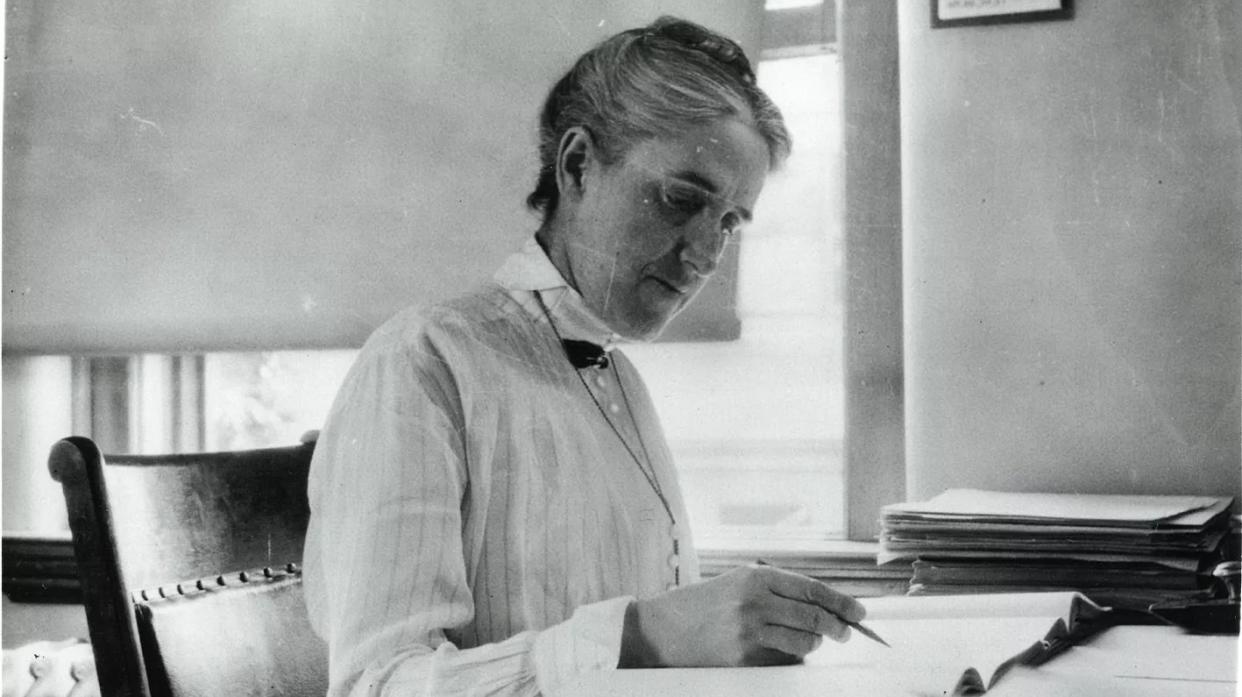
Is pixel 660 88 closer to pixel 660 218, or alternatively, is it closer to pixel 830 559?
pixel 660 218

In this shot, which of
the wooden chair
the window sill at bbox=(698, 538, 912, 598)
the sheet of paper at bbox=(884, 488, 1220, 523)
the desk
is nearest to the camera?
the desk

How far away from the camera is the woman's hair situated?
895 millimetres

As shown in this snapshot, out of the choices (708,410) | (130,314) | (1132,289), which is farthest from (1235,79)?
(130,314)

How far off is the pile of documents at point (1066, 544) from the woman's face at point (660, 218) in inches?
11.5

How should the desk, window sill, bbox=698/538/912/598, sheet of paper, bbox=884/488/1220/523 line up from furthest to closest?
1. window sill, bbox=698/538/912/598
2. sheet of paper, bbox=884/488/1220/523
3. the desk

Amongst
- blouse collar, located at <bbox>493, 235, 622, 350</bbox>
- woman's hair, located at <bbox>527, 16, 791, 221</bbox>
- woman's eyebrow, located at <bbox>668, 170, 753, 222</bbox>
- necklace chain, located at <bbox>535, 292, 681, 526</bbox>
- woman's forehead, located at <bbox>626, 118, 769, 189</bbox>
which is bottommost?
necklace chain, located at <bbox>535, 292, 681, 526</bbox>

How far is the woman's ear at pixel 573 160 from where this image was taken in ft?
3.07

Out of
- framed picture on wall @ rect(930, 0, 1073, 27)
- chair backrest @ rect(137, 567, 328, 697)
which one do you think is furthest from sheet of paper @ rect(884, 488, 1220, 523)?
chair backrest @ rect(137, 567, 328, 697)

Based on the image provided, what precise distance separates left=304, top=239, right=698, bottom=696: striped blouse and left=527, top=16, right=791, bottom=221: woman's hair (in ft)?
0.47

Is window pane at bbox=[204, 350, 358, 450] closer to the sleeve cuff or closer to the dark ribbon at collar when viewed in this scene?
the dark ribbon at collar

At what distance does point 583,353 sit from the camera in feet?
3.22

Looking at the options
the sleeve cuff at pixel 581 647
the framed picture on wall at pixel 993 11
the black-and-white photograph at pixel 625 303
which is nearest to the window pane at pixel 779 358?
the black-and-white photograph at pixel 625 303

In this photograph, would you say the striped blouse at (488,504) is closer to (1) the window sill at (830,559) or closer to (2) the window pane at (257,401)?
(1) the window sill at (830,559)

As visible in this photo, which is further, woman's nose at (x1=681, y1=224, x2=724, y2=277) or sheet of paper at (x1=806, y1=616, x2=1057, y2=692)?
woman's nose at (x1=681, y1=224, x2=724, y2=277)
